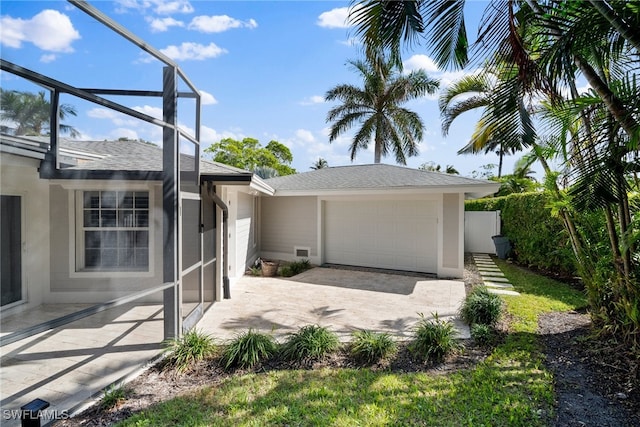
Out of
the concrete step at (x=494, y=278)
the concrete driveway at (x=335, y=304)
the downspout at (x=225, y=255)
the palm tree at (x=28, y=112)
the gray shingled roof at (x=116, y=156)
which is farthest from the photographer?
the concrete step at (x=494, y=278)

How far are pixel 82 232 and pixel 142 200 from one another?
122 cm

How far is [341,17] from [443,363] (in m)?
5.04

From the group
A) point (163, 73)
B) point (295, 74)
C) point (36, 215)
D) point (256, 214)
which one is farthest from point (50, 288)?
point (295, 74)

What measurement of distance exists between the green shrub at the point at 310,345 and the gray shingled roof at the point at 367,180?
5.79 meters

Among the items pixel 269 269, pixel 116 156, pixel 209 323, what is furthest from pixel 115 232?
pixel 269 269

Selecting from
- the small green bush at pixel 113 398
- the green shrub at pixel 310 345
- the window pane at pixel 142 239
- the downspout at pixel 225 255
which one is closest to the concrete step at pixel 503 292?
the green shrub at pixel 310 345

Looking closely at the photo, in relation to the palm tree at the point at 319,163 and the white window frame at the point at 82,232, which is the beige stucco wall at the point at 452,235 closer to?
the white window frame at the point at 82,232

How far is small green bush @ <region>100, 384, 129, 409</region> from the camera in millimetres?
3068

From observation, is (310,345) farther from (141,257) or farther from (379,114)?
(379,114)

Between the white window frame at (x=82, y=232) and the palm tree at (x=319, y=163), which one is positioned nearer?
the white window frame at (x=82, y=232)

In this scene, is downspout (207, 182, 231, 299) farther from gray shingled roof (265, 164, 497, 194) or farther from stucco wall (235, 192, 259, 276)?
gray shingled roof (265, 164, 497, 194)

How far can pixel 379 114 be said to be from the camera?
1880 cm

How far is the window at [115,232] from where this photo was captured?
5883 mm

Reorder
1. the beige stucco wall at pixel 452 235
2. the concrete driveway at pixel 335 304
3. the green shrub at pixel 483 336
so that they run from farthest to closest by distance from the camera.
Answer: the beige stucco wall at pixel 452 235 → the concrete driveway at pixel 335 304 → the green shrub at pixel 483 336
